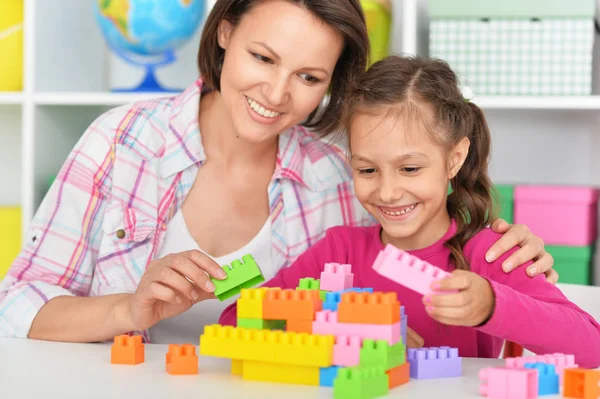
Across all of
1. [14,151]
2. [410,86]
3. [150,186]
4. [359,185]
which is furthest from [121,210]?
[14,151]

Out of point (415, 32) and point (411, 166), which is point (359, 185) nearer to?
point (411, 166)

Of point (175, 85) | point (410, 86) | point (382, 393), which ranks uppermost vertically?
point (175, 85)

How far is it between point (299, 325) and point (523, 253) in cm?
47

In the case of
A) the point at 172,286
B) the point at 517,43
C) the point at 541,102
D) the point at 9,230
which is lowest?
the point at 172,286

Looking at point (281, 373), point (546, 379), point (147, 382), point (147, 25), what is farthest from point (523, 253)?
point (147, 25)

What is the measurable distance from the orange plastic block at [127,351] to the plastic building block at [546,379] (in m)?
0.45

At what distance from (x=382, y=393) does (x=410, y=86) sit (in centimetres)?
63

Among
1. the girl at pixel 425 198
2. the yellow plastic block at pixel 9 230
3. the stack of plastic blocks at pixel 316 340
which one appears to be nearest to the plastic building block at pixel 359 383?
the stack of plastic blocks at pixel 316 340

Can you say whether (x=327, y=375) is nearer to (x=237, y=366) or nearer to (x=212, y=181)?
(x=237, y=366)

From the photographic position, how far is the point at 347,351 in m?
0.84

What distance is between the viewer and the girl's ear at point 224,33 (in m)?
1.53

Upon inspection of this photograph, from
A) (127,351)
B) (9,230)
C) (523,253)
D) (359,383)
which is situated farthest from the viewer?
(9,230)

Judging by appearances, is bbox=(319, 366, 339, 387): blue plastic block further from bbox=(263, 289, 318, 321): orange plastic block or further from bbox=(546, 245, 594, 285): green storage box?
bbox=(546, 245, 594, 285): green storage box

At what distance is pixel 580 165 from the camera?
218cm
